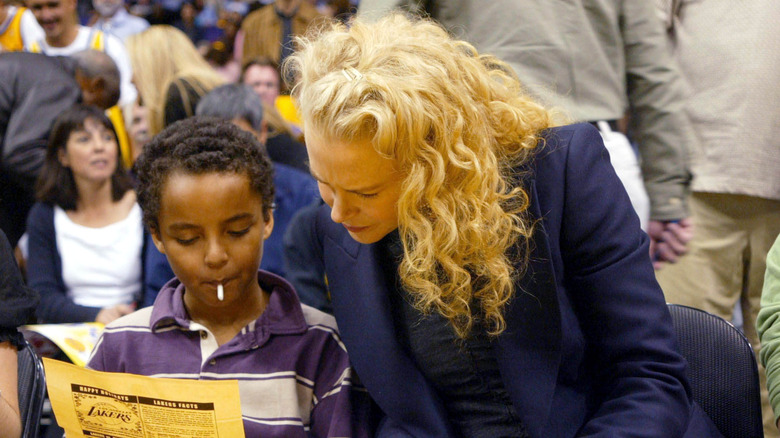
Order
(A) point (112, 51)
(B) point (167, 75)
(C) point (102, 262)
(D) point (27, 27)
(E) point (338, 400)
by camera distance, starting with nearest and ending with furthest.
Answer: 1. (E) point (338, 400)
2. (C) point (102, 262)
3. (D) point (27, 27)
4. (A) point (112, 51)
5. (B) point (167, 75)

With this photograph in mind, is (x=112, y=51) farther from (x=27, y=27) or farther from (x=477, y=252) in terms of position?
(x=477, y=252)

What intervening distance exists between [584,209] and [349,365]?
55 centimetres

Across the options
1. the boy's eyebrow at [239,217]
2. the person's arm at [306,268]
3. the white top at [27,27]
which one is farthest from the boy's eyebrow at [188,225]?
the white top at [27,27]

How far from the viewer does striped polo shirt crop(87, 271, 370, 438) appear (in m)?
1.57

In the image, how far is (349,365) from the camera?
1.60 metres

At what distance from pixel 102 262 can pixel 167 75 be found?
1.21 metres

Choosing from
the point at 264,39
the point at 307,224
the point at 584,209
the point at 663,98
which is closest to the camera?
the point at 584,209

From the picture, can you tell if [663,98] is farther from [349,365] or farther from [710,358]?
[349,365]

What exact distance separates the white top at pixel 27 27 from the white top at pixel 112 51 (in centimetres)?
2

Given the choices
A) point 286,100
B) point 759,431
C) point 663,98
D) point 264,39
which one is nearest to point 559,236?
point 759,431

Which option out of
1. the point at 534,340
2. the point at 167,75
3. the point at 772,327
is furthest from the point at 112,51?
the point at 772,327

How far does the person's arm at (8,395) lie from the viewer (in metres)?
1.49

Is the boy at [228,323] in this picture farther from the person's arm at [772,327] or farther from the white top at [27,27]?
the white top at [27,27]

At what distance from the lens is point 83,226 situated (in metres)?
2.86
